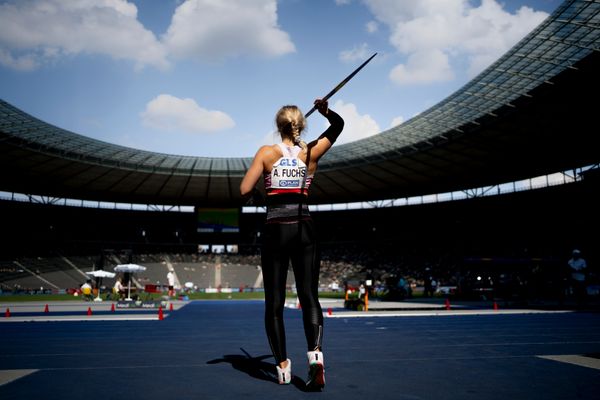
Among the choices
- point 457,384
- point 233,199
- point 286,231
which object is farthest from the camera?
point 233,199

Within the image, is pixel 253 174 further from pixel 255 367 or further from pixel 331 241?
pixel 331 241

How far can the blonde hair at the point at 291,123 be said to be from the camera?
406 centimetres

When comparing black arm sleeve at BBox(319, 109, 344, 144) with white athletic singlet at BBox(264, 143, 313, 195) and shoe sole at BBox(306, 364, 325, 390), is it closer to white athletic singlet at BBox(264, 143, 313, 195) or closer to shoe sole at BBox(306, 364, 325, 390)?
white athletic singlet at BBox(264, 143, 313, 195)

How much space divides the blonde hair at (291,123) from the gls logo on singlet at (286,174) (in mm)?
241

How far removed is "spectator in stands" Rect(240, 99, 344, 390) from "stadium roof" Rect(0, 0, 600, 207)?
75.6 feet

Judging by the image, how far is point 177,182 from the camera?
169ft

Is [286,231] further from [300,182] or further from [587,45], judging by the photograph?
[587,45]

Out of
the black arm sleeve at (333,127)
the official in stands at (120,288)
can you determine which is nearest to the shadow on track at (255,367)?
the black arm sleeve at (333,127)

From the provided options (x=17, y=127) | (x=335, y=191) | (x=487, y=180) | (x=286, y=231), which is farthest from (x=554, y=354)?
(x=335, y=191)

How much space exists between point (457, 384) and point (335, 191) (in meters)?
53.3

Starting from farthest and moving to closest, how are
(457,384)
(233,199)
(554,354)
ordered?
(233,199)
(554,354)
(457,384)

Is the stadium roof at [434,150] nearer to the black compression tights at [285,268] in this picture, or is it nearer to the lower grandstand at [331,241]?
the lower grandstand at [331,241]

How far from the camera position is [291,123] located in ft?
13.4

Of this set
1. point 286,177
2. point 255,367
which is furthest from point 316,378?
point 286,177
